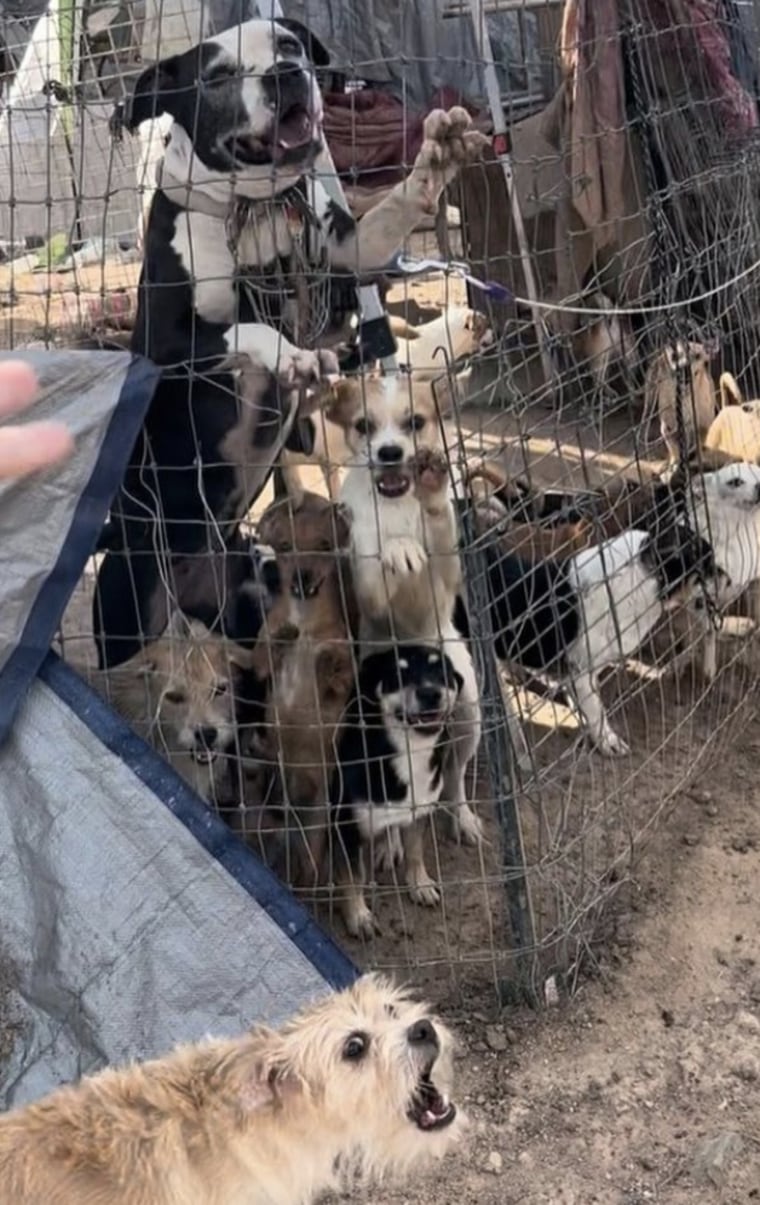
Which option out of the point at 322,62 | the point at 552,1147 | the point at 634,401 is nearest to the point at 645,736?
the point at 634,401

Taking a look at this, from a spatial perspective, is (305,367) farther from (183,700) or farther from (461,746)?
(461,746)

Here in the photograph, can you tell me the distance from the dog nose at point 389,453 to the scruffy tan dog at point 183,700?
0.82 m

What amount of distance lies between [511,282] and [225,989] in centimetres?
456

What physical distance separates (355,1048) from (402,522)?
2.21 meters

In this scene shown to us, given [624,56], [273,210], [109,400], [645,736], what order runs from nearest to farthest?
[109,400] < [273,210] < [645,736] < [624,56]

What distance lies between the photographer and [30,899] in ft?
10.9

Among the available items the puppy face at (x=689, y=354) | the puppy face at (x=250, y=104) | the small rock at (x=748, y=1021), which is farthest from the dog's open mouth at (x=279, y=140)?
the small rock at (x=748, y=1021)

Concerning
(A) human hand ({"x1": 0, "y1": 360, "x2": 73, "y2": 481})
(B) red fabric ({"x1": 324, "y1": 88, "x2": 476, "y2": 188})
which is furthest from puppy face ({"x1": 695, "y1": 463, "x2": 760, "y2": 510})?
(A) human hand ({"x1": 0, "y1": 360, "x2": 73, "y2": 481})

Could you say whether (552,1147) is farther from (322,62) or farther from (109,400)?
(322,62)

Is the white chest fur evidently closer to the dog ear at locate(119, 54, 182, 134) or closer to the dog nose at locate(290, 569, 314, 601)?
the dog nose at locate(290, 569, 314, 601)

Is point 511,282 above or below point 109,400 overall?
below

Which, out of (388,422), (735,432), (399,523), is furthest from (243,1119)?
(735,432)

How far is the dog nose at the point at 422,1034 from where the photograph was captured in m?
2.22

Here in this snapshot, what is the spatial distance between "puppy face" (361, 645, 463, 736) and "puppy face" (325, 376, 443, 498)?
66 centimetres
